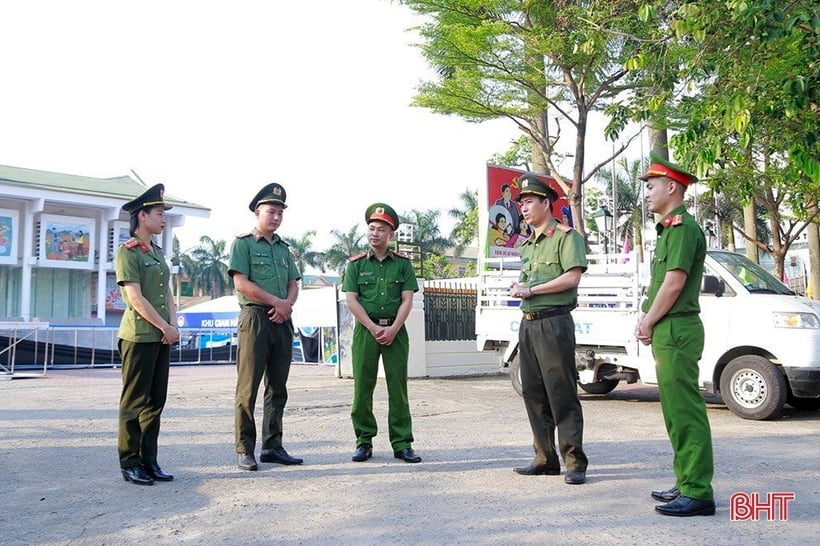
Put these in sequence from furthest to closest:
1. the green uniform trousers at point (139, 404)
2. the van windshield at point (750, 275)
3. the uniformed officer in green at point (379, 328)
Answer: the van windshield at point (750, 275)
the uniformed officer in green at point (379, 328)
the green uniform trousers at point (139, 404)

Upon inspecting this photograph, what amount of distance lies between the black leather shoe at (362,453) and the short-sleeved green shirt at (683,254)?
259 centimetres

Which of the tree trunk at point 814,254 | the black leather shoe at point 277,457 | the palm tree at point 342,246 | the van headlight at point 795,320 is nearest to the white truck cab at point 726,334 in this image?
the van headlight at point 795,320

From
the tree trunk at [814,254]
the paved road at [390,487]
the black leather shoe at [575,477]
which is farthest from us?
the tree trunk at [814,254]

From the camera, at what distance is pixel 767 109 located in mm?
8883

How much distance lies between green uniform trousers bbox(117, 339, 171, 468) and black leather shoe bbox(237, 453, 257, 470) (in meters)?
0.62

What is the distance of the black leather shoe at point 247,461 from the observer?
5.59m

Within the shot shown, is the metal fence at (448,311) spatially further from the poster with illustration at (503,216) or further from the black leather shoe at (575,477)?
the black leather shoe at (575,477)

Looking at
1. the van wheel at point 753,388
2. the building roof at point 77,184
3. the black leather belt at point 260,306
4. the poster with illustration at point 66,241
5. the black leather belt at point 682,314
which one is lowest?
the van wheel at point 753,388

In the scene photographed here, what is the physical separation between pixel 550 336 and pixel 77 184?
3549 cm

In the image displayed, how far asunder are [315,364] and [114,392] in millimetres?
8782

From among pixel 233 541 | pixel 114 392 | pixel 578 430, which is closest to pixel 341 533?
pixel 233 541

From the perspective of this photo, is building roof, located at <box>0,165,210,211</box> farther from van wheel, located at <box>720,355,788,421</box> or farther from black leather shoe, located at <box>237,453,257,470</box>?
black leather shoe, located at <box>237,453,257,470</box>

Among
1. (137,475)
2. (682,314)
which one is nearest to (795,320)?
(682,314)

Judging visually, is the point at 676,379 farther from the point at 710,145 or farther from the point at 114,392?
the point at 114,392
